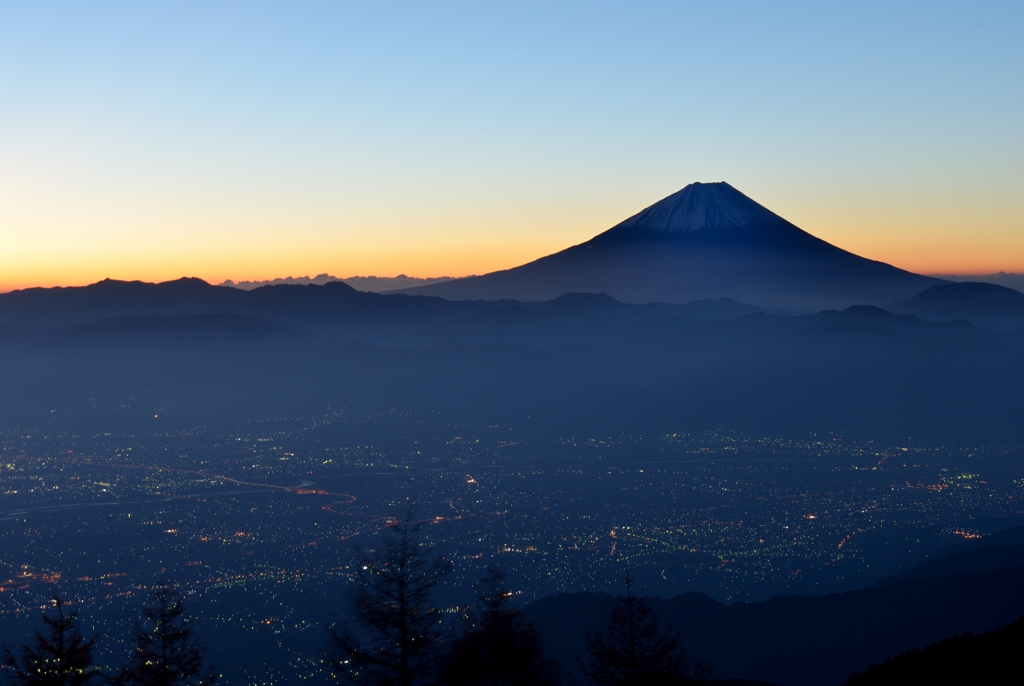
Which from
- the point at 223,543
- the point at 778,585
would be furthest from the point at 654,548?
the point at 223,543

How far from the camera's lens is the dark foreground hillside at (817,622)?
259 ft

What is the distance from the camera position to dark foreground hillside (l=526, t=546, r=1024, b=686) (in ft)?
259

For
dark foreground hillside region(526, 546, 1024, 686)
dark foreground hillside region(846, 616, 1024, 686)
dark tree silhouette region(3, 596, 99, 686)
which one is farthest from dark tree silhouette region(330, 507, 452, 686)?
dark foreground hillside region(526, 546, 1024, 686)

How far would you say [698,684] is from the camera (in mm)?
24859

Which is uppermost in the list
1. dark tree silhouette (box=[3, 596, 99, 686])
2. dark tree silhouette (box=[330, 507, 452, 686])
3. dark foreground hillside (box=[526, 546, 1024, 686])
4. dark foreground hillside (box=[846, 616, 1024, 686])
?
dark tree silhouette (box=[330, 507, 452, 686])

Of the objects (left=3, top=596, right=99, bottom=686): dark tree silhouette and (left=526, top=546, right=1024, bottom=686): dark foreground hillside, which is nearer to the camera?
(left=3, top=596, right=99, bottom=686): dark tree silhouette

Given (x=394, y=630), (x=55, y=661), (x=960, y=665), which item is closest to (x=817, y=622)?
(x=960, y=665)

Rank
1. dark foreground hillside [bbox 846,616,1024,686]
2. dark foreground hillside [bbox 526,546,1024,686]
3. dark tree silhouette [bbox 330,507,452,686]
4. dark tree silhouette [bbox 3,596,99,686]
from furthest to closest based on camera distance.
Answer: dark foreground hillside [bbox 526,546,1024,686], dark foreground hillside [bbox 846,616,1024,686], dark tree silhouette [bbox 3,596,99,686], dark tree silhouette [bbox 330,507,452,686]

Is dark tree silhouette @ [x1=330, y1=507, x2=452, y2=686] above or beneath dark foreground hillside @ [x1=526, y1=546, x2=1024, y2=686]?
above

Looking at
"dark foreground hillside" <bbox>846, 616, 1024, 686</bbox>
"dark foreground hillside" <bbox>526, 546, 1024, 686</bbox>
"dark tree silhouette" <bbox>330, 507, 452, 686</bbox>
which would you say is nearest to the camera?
"dark tree silhouette" <bbox>330, 507, 452, 686</bbox>

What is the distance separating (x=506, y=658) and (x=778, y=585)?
360ft

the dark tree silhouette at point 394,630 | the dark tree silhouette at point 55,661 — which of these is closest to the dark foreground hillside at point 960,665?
the dark tree silhouette at point 394,630

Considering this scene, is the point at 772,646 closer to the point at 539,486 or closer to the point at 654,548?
the point at 654,548

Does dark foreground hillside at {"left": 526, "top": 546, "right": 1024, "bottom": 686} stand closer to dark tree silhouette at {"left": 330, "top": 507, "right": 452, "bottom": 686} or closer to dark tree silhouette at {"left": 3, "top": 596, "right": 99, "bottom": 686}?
dark tree silhouette at {"left": 330, "top": 507, "right": 452, "bottom": 686}
